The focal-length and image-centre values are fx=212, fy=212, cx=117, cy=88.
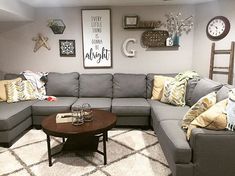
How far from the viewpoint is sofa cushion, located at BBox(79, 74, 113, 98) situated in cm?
371

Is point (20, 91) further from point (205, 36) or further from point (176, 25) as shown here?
point (205, 36)

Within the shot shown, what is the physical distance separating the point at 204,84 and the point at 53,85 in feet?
8.11

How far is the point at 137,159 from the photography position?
2.42 metres

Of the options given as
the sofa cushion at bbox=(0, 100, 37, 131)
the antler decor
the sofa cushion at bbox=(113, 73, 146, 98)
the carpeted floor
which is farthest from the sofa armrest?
the antler decor

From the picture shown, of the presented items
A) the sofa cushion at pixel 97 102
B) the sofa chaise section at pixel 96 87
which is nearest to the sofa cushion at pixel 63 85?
the sofa chaise section at pixel 96 87

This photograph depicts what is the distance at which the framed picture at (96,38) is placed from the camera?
382cm

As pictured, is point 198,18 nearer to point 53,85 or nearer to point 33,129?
point 53,85

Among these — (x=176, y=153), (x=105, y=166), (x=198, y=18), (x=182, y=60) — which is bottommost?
(x=105, y=166)

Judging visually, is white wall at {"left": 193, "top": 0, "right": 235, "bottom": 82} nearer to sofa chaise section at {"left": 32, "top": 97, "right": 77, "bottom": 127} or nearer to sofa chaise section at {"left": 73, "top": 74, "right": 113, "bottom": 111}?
sofa chaise section at {"left": 73, "top": 74, "right": 113, "bottom": 111}

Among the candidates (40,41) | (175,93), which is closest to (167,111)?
(175,93)

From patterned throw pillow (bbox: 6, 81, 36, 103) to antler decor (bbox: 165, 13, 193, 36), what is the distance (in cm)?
Result: 264

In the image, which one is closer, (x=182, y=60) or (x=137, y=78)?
(x=137, y=78)

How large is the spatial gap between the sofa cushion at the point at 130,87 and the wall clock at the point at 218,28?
4.27 feet

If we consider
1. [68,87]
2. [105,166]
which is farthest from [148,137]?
[68,87]
